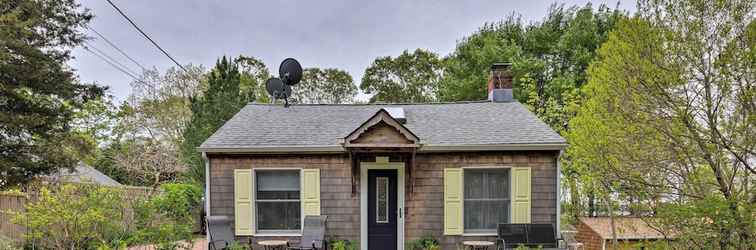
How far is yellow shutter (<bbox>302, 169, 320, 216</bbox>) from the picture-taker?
7309 millimetres

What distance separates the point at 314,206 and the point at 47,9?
7.34 m

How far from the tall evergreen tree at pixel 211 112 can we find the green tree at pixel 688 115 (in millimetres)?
11490

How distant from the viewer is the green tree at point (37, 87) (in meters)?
7.77

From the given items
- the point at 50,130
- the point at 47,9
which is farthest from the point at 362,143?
the point at 47,9

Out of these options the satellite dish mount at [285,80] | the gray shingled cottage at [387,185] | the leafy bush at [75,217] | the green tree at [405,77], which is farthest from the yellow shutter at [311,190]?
the green tree at [405,77]

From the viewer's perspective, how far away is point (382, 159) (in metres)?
7.39

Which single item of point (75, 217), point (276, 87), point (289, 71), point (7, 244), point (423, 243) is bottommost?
point (7, 244)

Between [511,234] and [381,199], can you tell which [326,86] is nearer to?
[381,199]

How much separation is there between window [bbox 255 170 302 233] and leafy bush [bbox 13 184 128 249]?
264 cm

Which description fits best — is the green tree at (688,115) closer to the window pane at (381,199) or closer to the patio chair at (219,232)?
the window pane at (381,199)

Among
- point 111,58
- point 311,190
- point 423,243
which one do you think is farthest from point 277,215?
point 111,58

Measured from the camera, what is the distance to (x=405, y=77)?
2475 cm

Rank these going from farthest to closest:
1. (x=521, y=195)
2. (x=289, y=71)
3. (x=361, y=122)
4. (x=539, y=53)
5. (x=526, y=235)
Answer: (x=539, y=53)
(x=289, y=71)
(x=361, y=122)
(x=521, y=195)
(x=526, y=235)

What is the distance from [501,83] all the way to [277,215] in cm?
580
